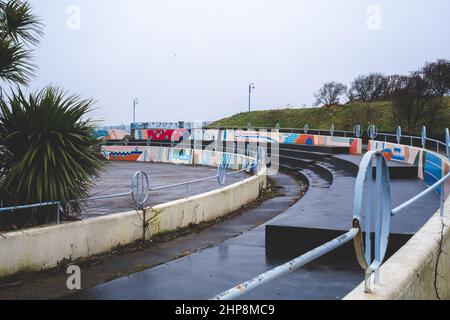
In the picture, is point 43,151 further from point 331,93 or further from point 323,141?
point 331,93

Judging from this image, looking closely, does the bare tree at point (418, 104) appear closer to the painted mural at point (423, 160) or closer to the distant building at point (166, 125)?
the painted mural at point (423, 160)

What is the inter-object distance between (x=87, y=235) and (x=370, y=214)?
5.49m

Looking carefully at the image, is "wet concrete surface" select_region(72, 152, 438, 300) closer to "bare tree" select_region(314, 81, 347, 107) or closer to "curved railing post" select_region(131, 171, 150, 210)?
"curved railing post" select_region(131, 171, 150, 210)

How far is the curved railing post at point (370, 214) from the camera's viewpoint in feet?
9.84

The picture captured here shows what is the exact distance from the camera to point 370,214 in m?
3.40

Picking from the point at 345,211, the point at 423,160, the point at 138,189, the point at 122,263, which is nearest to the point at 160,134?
the point at 423,160

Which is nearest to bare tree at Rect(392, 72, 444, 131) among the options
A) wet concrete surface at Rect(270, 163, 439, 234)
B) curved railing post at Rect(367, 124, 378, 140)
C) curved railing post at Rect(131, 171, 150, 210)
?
curved railing post at Rect(367, 124, 378, 140)

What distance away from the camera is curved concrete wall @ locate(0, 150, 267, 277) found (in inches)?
265

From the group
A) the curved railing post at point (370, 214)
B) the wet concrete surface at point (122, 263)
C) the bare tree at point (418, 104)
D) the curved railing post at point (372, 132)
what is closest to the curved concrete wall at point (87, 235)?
the wet concrete surface at point (122, 263)

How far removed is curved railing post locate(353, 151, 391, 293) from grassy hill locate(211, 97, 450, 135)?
27.9 metres
